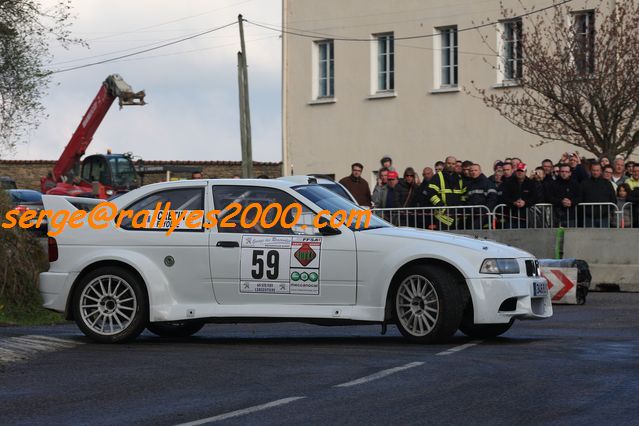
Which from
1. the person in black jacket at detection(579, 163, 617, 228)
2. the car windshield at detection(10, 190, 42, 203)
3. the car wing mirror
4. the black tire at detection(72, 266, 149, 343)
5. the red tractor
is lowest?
the black tire at detection(72, 266, 149, 343)

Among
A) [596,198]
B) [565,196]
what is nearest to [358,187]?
[565,196]

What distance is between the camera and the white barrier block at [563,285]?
781 inches

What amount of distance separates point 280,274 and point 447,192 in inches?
445

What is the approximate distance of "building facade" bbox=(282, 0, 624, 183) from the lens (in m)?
39.6

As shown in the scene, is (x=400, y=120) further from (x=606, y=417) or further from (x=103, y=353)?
(x=606, y=417)

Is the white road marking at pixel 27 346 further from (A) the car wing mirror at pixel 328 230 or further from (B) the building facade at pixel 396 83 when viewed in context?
(B) the building facade at pixel 396 83

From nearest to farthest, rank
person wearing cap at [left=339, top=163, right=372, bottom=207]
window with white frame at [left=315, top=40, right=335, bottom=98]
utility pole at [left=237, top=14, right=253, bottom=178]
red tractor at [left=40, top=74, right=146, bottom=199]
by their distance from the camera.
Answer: person wearing cap at [left=339, top=163, right=372, bottom=207] → red tractor at [left=40, top=74, right=146, bottom=199] → utility pole at [left=237, top=14, right=253, bottom=178] → window with white frame at [left=315, top=40, right=335, bottom=98]

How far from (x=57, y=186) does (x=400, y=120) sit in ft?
32.9

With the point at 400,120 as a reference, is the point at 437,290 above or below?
below

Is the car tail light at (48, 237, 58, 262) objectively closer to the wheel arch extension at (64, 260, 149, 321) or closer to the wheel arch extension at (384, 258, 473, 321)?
the wheel arch extension at (64, 260, 149, 321)

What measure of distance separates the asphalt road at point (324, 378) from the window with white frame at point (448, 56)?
26.3 metres

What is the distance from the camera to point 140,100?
4169 centimetres

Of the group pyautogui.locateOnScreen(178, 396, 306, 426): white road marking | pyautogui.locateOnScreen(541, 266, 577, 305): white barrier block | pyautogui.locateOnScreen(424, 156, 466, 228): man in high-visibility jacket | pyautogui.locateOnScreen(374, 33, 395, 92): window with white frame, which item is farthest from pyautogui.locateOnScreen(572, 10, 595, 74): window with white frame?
pyautogui.locateOnScreen(178, 396, 306, 426): white road marking

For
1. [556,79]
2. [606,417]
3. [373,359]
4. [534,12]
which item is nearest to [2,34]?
[556,79]
